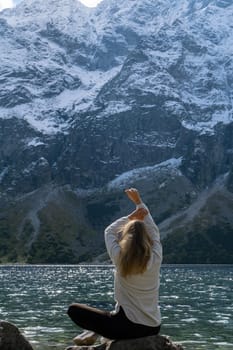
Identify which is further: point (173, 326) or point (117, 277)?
point (173, 326)

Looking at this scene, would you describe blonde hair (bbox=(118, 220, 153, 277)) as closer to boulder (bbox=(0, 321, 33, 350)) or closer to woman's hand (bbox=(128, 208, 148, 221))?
woman's hand (bbox=(128, 208, 148, 221))

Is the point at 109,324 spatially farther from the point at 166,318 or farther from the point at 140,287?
the point at 166,318

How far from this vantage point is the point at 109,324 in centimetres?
1602

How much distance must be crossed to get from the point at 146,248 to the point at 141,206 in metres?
1.50

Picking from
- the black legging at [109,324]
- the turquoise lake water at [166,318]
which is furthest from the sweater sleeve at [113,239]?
the turquoise lake water at [166,318]

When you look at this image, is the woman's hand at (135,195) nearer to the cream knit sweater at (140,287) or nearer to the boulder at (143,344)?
the cream knit sweater at (140,287)

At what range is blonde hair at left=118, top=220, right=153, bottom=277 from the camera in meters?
15.1

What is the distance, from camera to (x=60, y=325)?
45.1 m

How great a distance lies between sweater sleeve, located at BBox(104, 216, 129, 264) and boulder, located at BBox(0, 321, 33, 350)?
172 inches

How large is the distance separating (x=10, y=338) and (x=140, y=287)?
4613mm

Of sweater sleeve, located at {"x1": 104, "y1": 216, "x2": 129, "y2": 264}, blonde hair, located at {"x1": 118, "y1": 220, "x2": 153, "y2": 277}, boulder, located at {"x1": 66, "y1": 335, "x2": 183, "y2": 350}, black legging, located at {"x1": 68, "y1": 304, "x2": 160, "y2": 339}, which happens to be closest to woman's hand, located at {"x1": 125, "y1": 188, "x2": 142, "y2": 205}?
sweater sleeve, located at {"x1": 104, "y1": 216, "x2": 129, "y2": 264}

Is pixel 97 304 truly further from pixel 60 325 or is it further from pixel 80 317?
pixel 80 317

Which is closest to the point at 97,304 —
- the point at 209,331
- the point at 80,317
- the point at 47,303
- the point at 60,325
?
the point at 47,303

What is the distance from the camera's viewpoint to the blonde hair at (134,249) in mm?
15070
